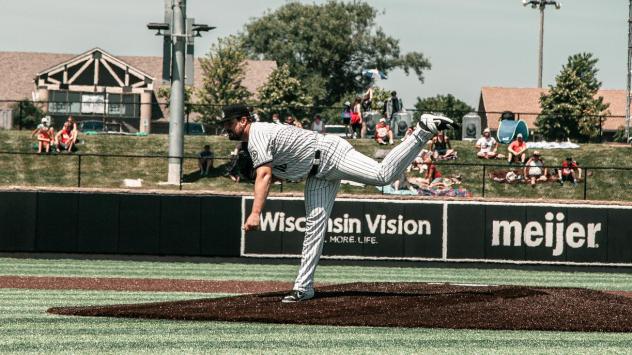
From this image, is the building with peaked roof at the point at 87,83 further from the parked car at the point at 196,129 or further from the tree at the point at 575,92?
the tree at the point at 575,92

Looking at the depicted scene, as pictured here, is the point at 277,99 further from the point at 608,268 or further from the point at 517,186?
the point at 608,268

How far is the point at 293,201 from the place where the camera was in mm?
18234

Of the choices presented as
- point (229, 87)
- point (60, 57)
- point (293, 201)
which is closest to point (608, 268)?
point (293, 201)

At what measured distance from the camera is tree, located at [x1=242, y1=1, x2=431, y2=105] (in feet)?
293

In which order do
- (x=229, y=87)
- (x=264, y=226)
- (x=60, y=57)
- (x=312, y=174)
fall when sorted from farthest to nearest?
(x=60, y=57) < (x=229, y=87) < (x=264, y=226) < (x=312, y=174)

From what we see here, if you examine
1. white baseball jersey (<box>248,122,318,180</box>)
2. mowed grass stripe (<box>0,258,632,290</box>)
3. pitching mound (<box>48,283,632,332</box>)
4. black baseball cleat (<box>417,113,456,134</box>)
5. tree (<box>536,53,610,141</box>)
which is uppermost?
tree (<box>536,53,610,141</box>)

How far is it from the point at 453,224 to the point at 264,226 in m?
3.26

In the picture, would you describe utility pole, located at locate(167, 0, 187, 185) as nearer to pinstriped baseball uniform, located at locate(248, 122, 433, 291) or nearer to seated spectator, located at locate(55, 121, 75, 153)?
seated spectator, located at locate(55, 121, 75, 153)

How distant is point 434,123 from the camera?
9.38m

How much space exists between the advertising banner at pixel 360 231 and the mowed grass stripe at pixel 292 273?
0.30m

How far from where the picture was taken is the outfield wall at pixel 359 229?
1809 cm

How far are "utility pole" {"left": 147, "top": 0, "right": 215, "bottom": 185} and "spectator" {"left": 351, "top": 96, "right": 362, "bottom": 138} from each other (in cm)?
720

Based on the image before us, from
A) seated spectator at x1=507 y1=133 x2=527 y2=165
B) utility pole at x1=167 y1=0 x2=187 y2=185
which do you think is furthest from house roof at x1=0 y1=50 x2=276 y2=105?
seated spectator at x1=507 y1=133 x2=527 y2=165

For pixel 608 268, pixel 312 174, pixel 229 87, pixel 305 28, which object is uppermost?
pixel 305 28
